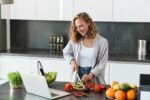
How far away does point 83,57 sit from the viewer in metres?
3.13

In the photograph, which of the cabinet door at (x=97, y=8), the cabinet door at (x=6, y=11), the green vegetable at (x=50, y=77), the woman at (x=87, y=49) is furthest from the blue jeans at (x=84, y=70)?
the cabinet door at (x=6, y=11)

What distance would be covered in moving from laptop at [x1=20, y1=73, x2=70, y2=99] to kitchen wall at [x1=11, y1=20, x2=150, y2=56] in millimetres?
2359

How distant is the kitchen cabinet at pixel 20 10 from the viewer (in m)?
4.62

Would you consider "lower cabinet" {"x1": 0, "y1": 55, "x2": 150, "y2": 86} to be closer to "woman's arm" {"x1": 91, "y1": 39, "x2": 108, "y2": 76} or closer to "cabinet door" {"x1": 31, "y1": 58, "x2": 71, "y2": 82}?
"cabinet door" {"x1": 31, "y1": 58, "x2": 71, "y2": 82}

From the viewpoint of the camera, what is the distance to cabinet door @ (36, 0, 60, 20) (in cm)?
452

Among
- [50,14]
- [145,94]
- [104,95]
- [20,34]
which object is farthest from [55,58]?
[145,94]

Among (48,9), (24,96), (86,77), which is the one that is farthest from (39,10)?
(24,96)

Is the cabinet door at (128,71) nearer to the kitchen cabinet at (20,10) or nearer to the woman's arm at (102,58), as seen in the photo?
the woman's arm at (102,58)

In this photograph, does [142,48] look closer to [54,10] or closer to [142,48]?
[142,48]

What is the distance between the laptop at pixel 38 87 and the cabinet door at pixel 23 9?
7.57 feet

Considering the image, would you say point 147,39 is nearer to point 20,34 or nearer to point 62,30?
point 62,30

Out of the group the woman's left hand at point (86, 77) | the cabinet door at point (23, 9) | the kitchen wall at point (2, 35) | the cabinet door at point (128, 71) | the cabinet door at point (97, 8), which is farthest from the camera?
the kitchen wall at point (2, 35)

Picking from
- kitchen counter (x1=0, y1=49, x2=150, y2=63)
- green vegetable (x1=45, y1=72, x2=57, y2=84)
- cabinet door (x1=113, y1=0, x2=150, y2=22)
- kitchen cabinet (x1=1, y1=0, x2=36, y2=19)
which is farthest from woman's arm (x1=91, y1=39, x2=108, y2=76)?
kitchen cabinet (x1=1, y1=0, x2=36, y2=19)

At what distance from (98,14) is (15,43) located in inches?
63.2
